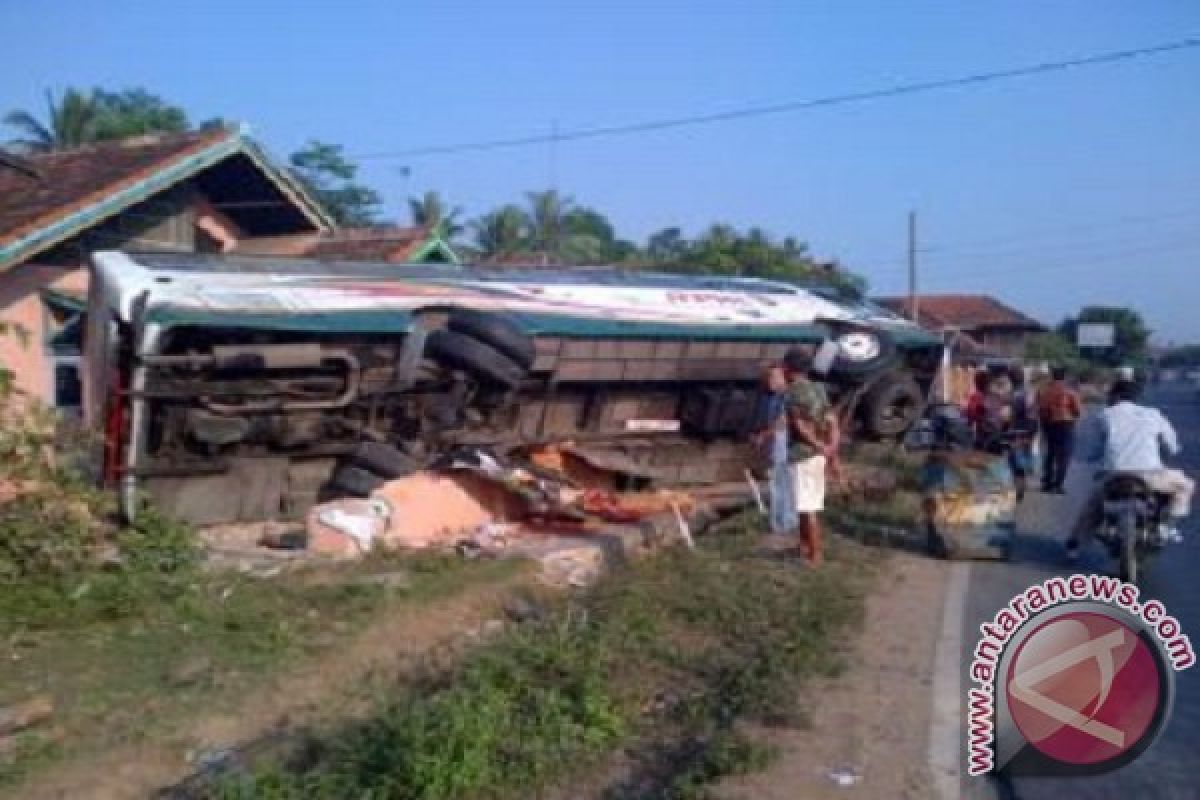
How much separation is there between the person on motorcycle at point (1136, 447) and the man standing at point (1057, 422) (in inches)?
194

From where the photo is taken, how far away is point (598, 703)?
5.20m

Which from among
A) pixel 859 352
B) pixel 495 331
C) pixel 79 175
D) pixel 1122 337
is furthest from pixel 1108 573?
pixel 1122 337

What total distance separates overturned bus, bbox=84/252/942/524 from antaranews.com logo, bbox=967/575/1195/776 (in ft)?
22.0

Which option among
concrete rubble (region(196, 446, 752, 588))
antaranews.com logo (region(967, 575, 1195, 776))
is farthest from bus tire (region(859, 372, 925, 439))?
antaranews.com logo (region(967, 575, 1195, 776))

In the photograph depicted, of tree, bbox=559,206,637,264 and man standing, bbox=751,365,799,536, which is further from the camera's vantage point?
tree, bbox=559,206,637,264

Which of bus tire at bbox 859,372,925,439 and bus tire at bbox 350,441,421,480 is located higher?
bus tire at bbox 859,372,925,439

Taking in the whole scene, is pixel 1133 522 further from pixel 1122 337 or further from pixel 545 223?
pixel 1122 337

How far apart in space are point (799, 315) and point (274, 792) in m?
10.3

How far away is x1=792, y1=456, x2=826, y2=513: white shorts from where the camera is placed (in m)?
8.64

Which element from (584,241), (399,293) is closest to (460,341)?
(399,293)

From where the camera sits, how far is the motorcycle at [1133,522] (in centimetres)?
820

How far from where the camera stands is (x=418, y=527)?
970cm

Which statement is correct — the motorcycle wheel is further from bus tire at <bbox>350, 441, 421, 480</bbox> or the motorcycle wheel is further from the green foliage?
the green foliage

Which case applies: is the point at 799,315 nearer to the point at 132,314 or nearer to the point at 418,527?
the point at 418,527
